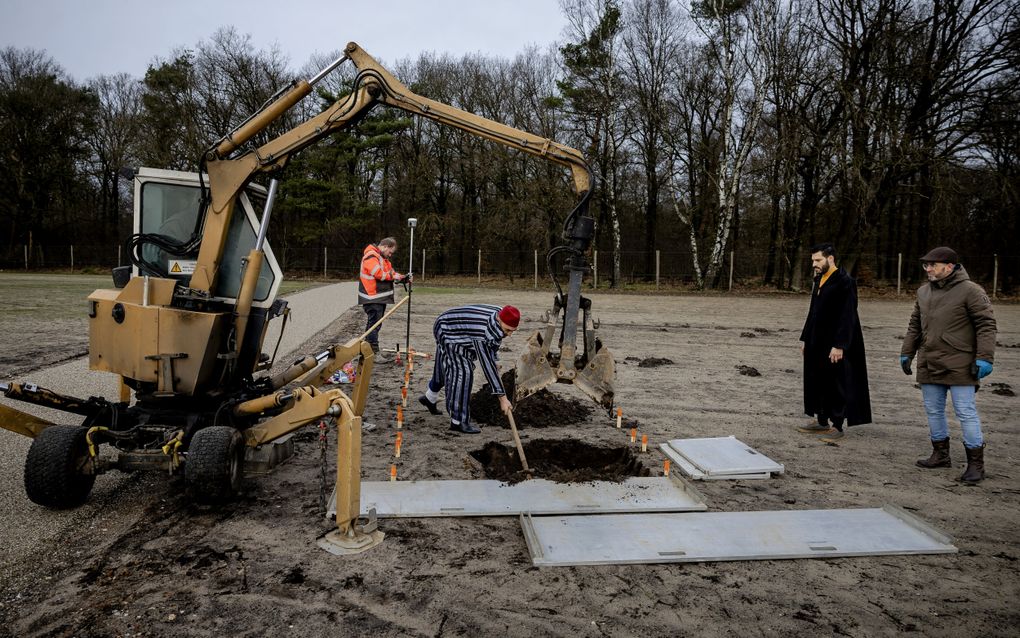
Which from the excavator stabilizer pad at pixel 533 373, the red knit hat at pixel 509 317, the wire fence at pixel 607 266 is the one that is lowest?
the excavator stabilizer pad at pixel 533 373

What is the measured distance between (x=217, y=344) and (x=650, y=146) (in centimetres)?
2929

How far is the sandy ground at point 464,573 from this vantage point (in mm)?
3309

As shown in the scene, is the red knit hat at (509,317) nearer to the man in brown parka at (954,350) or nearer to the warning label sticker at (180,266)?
the warning label sticker at (180,266)

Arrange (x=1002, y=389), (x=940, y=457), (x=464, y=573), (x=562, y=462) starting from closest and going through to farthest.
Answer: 1. (x=464, y=573)
2. (x=940, y=457)
3. (x=562, y=462)
4. (x=1002, y=389)

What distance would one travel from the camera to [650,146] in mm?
31391

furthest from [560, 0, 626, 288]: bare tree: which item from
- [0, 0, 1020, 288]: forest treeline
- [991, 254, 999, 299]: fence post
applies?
[991, 254, 999, 299]: fence post

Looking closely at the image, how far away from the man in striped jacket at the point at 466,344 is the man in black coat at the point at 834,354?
10.3ft

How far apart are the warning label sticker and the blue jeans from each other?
6.33 metres

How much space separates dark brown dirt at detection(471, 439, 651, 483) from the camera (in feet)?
17.6

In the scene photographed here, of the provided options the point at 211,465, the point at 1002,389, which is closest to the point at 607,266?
the point at 1002,389

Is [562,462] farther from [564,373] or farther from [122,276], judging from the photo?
[122,276]

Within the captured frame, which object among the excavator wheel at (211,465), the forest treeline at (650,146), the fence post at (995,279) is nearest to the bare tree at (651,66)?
the forest treeline at (650,146)

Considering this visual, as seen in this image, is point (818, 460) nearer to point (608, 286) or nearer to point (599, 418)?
point (599, 418)

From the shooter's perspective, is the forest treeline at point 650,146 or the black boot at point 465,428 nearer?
the black boot at point 465,428
